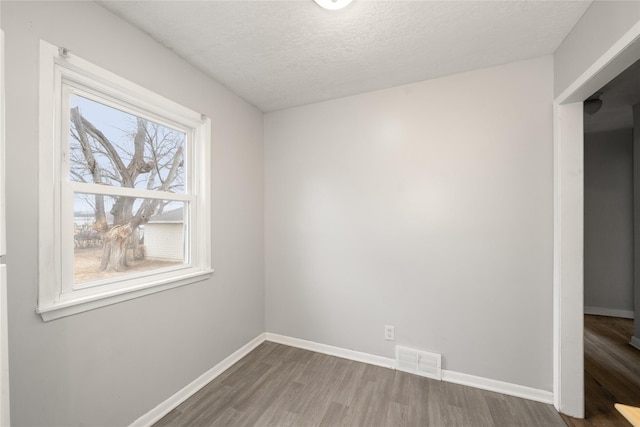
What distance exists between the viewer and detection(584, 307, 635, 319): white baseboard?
11.4ft

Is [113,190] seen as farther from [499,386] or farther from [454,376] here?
[499,386]

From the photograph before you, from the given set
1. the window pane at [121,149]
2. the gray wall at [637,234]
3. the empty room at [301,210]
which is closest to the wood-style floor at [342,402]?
the empty room at [301,210]

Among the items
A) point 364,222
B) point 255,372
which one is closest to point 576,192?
point 364,222

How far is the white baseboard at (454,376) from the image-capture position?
190 cm

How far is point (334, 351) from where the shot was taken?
2543 millimetres

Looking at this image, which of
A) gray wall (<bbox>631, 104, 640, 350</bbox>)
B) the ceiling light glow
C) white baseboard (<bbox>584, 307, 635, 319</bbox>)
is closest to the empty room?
the ceiling light glow

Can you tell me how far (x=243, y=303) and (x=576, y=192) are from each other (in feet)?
9.28

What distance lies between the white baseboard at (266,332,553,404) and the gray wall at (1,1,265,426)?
617 mm

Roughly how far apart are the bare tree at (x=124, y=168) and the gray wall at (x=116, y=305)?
0.26 meters

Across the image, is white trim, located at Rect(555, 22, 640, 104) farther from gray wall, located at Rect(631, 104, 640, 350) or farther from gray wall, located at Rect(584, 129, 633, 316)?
gray wall, located at Rect(584, 129, 633, 316)

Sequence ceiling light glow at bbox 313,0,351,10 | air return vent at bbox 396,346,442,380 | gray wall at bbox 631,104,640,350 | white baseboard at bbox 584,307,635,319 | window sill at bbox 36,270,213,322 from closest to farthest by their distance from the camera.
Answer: window sill at bbox 36,270,213,322 → ceiling light glow at bbox 313,0,351,10 → air return vent at bbox 396,346,442,380 → gray wall at bbox 631,104,640,350 → white baseboard at bbox 584,307,635,319

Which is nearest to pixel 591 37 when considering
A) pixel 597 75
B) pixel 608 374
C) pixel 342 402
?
pixel 597 75

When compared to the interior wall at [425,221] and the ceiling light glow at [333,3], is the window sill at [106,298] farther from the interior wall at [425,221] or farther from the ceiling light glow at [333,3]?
the ceiling light glow at [333,3]

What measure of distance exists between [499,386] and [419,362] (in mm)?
583
